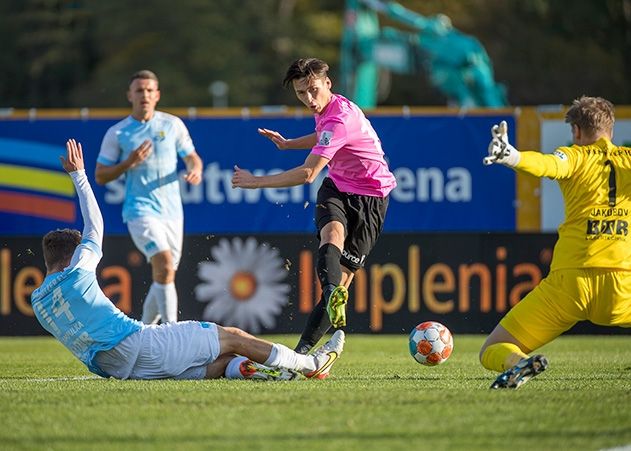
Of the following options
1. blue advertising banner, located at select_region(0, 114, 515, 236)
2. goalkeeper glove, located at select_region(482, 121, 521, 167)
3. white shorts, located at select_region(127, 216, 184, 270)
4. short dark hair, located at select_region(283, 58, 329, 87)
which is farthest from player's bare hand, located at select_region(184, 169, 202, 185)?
blue advertising banner, located at select_region(0, 114, 515, 236)

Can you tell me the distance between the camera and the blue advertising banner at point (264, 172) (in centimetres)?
1812

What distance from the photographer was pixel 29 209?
60.0ft

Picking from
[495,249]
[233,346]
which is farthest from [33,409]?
[495,249]

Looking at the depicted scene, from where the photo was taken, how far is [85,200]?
8953mm

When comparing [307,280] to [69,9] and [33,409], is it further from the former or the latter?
[69,9]

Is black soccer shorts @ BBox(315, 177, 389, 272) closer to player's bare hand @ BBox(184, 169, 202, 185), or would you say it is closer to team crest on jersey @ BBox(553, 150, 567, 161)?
team crest on jersey @ BBox(553, 150, 567, 161)

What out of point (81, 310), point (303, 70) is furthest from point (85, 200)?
point (303, 70)

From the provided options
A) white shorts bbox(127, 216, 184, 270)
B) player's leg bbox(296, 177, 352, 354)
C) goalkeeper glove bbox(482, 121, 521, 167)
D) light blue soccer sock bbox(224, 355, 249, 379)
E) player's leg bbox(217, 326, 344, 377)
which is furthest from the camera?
white shorts bbox(127, 216, 184, 270)

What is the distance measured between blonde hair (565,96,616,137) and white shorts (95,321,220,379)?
9.01ft

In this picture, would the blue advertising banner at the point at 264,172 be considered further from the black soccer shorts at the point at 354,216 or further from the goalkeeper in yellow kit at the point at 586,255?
the goalkeeper in yellow kit at the point at 586,255

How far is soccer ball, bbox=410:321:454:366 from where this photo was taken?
33.3ft

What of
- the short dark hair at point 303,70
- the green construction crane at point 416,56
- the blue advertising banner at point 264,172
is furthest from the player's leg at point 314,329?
the green construction crane at point 416,56

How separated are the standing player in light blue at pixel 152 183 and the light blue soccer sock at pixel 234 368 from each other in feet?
10.9

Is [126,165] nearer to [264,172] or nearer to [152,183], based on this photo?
[152,183]
